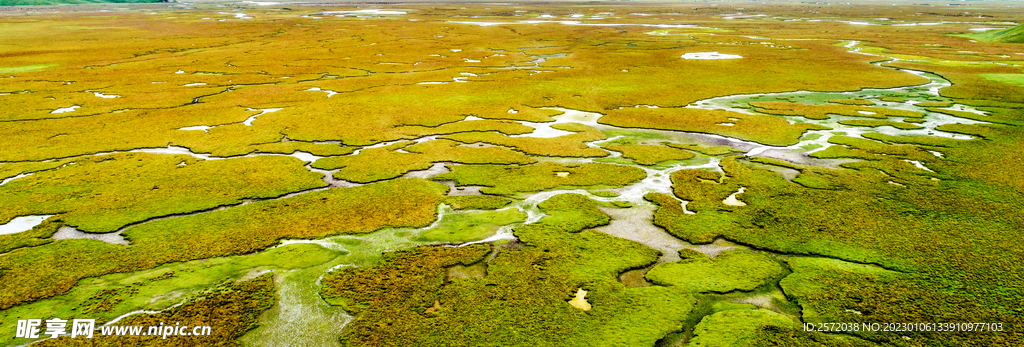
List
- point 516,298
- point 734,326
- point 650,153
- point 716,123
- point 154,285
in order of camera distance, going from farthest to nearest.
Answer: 1. point 716,123
2. point 650,153
3. point 154,285
4. point 516,298
5. point 734,326

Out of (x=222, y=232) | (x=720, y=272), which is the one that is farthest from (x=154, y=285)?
(x=720, y=272)

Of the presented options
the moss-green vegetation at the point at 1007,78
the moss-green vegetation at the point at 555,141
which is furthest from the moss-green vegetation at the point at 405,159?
the moss-green vegetation at the point at 1007,78

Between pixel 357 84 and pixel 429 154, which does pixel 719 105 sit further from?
pixel 357 84

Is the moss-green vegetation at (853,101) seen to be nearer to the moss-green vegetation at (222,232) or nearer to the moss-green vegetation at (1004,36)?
the moss-green vegetation at (222,232)

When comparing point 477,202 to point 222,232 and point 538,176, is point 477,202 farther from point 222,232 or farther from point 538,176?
point 222,232

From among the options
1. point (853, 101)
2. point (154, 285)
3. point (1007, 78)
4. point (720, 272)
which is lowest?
point (154, 285)

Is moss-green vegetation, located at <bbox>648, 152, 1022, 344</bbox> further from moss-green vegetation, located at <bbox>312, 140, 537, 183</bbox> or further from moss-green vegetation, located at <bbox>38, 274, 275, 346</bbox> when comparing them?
moss-green vegetation, located at <bbox>38, 274, 275, 346</bbox>

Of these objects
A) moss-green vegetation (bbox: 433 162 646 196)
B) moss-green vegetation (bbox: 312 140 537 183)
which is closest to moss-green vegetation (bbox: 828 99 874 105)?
moss-green vegetation (bbox: 433 162 646 196)
